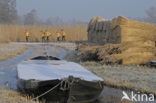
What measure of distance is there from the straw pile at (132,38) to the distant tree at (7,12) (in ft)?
184

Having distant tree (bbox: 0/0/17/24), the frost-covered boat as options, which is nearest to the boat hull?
the frost-covered boat

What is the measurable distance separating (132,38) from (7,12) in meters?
59.8

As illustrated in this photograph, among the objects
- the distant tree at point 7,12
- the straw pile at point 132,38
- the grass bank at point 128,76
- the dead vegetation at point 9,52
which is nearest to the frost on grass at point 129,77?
the grass bank at point 128,76

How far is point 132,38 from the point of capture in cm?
1392

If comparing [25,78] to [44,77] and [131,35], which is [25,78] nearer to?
[44,77]

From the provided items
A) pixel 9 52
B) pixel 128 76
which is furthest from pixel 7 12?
pixel 128 76

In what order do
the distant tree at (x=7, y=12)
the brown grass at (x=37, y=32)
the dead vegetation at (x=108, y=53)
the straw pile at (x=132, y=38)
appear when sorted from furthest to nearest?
the distant tree at (x=7, y=12) → the brown grass at (x=37, y=32) → the straw pile at (x=132, y=38) → the dead vegetation at (x=108, y=53)

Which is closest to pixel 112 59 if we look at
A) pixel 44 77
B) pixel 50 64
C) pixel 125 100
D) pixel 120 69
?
pixel 120 69

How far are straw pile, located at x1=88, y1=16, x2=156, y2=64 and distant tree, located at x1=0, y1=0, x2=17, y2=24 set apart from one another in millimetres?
55988

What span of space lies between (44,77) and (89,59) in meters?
7.74

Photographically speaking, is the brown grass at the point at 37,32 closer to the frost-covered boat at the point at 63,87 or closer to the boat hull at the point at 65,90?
the frost-covered boat at the point at 63,87

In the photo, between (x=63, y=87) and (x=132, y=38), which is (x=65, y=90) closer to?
(x=63, y=87)

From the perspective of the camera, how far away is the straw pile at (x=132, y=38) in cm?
1312

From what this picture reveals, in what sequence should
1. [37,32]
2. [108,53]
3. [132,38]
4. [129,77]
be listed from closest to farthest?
[129,77], [108,53], [132,38], [37,32]
